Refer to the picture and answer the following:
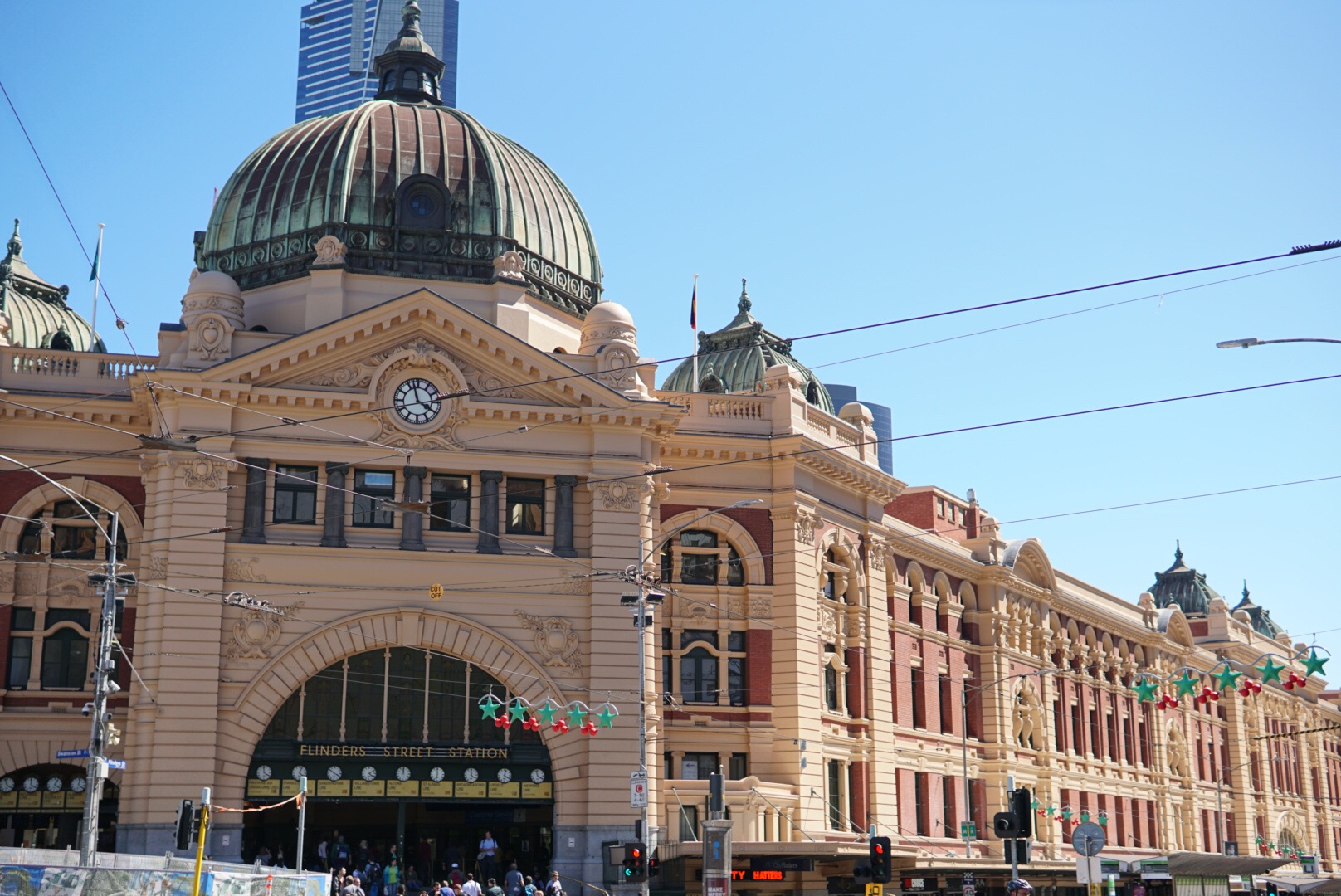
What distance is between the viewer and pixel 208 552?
49.6 m

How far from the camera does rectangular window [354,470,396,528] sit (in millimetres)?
51562

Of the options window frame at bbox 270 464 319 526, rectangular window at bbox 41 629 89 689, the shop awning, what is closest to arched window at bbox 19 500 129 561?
rectangular window at bbox 41 629 89 689

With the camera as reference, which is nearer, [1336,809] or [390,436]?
[390,436]

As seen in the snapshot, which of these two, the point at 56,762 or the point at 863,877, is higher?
the point at 56,762

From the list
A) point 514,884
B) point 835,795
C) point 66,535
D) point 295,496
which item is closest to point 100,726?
point 514,884

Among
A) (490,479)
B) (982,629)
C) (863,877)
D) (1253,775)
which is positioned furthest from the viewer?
(1253,775)

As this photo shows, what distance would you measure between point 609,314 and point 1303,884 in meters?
56.5

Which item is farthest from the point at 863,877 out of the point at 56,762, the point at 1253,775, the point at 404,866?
the point at 1253,775

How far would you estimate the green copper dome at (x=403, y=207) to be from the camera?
58.3 meters

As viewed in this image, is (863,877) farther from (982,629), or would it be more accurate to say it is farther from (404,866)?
(982,629)

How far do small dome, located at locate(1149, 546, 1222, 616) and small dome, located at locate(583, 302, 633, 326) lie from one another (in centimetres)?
7218

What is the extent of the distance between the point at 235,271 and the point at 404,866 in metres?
22.1

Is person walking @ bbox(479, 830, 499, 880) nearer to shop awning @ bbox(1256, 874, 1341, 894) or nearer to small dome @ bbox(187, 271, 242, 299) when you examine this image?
small dome @ bbox(187, 271, 242, 299)

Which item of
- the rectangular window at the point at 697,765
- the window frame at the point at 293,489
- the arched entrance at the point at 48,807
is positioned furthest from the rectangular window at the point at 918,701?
the arched entrance at the point at 48,807
